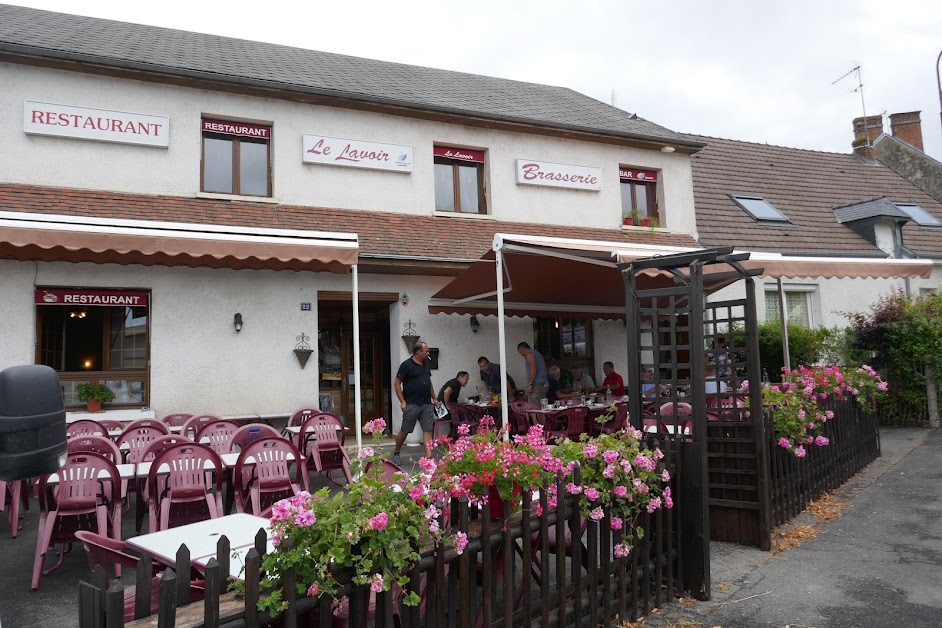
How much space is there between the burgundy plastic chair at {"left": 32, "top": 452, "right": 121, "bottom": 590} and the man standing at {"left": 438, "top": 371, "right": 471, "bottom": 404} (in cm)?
656

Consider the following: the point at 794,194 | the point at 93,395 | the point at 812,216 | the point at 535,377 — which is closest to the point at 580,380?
the point at 535,377

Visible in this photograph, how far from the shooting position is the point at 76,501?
4.72m

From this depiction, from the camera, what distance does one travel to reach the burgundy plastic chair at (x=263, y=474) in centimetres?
545

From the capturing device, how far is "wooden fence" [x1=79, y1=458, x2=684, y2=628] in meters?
2.17

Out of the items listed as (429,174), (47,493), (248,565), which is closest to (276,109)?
(429,174)

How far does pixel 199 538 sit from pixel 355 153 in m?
8.93

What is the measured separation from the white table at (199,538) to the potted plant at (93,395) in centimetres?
638

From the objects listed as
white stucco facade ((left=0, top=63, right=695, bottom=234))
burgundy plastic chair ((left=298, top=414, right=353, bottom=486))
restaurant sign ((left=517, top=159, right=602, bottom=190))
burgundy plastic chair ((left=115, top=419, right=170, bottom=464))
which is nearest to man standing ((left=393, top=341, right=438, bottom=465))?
burgundy plastic chair ((left=298, top=414, right=353, bottom=486))

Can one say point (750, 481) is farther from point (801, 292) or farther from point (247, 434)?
point (801, 292)

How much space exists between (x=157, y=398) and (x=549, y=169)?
28.1 feet

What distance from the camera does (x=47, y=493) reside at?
5.00m

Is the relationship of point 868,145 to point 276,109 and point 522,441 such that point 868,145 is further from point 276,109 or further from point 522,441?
point 522,441

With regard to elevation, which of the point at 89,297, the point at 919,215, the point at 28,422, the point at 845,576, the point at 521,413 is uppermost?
the point at 919,215

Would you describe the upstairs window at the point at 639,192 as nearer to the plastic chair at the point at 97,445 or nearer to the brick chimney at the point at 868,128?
the plastic chair at the point at 97,445
